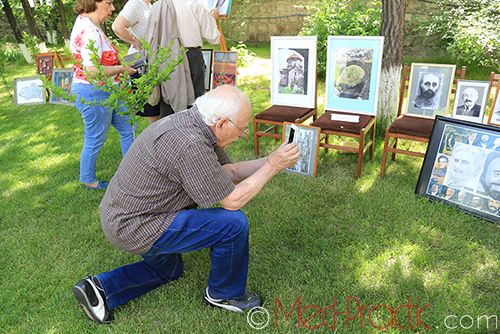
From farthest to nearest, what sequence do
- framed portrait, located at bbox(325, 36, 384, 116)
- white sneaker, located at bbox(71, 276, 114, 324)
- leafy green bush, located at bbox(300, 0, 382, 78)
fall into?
1. leafy green bush, located at bbox(300, 0, 382, 78)
2. framed portrait, located at bbox(325, 36, 384, 116)
3. white sneaker, located at bbox(71, 276, 114, 324)

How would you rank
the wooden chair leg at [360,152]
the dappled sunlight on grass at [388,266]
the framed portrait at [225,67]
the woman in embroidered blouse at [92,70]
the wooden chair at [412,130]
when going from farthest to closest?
the framed portrait at [225,67] → the wooden chair leg at [360,152] → the wooden chair at [412,130] → the woman in embroidered blouse at [92,70] → the dappled sunlight on grass at [388,266]

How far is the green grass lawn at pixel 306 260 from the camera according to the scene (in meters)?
1.98

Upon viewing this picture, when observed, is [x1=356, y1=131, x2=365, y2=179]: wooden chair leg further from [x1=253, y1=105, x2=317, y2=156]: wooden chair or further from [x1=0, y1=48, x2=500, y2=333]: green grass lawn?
[x1=253, y1=105, x2=317, y2=156]: wooden chair

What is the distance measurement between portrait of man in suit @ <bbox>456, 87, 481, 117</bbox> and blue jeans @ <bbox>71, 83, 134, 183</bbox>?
9.73ft

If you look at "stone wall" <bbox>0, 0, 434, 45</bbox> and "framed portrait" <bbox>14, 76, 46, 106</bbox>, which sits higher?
"stone wall" <bbox>0, 0, 434, 45</bbox>

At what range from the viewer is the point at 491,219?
8.34ft

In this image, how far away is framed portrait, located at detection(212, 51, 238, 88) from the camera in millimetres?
4848

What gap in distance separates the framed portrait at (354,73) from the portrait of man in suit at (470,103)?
72 centimetres

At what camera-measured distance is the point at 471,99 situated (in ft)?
9.87

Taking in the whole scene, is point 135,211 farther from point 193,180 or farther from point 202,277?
point 202,277

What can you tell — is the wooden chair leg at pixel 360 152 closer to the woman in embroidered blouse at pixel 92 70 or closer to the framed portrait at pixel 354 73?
the framed portrait at pixel 354 73

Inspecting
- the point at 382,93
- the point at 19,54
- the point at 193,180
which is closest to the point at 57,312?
the point at 193,180

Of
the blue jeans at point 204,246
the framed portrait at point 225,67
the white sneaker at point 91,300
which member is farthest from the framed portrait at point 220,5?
the white sneaker at point 91,300

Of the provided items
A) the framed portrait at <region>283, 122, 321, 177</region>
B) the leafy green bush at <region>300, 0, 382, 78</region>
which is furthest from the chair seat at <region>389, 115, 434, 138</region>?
the leafy green bush at <region>300, 0, 382, 78</region>
